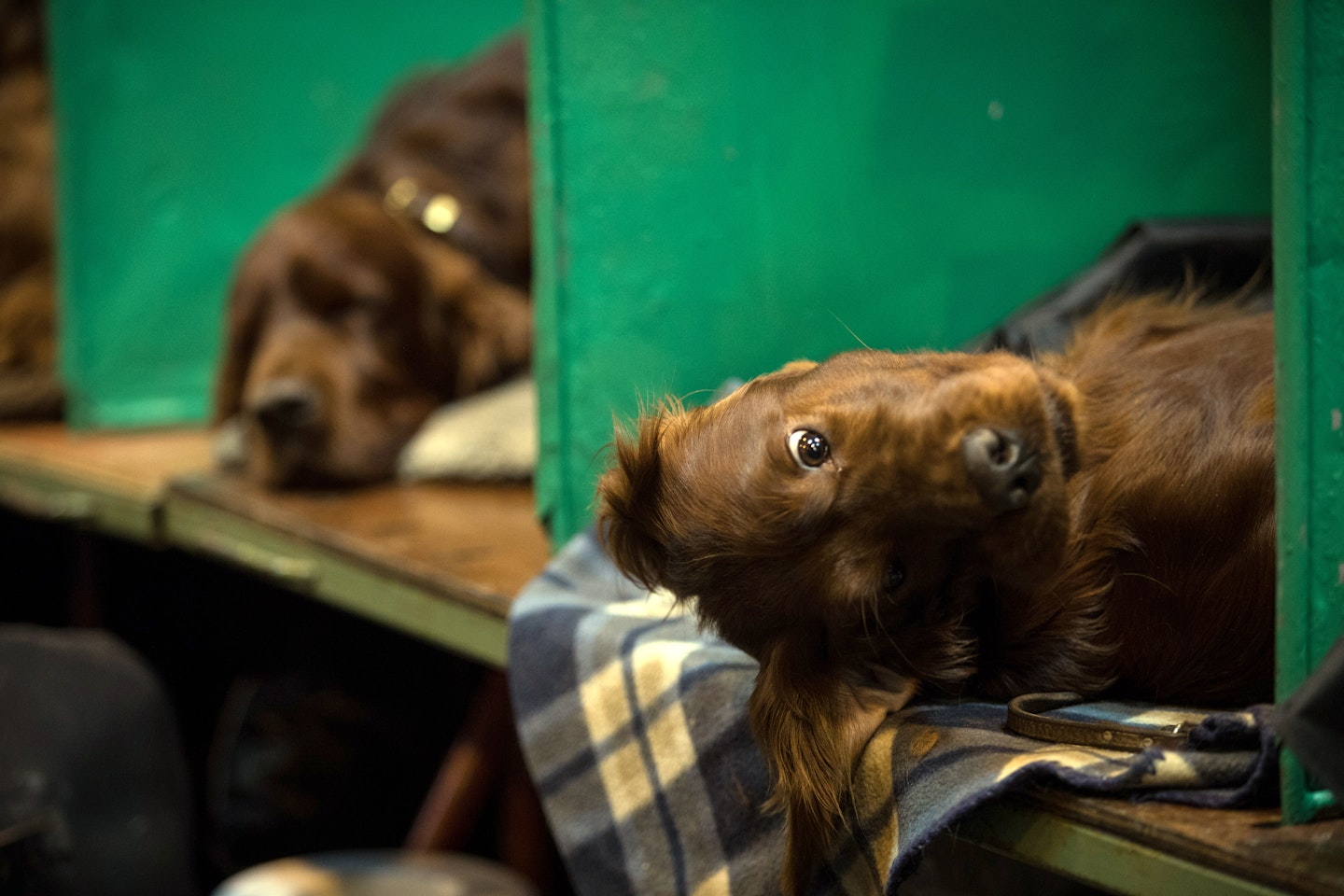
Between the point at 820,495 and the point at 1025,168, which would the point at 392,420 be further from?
the point at 820,495

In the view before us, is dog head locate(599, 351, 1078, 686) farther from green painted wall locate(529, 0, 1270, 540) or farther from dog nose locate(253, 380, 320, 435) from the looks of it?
dog nose locate(253, 380, 320, 435)

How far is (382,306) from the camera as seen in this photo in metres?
2.18

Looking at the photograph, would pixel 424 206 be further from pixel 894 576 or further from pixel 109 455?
pixel 894 576

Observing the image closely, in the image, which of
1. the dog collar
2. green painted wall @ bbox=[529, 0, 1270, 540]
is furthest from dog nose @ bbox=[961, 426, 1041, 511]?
the dog collar

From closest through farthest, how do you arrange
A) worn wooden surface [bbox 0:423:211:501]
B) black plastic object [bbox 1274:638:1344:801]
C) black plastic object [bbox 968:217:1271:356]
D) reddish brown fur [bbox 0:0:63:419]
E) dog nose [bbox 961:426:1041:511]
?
black plastic object [bbox 1274:638:1344:801] → dog nose [bbox 961:426:1041:511] → black plastic object [bbox 968:217:1271:356] → worn wooden surface [bbox 0:423:211:501] → reddish brown fur [bbox 0:0:63:419]

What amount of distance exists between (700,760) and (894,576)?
245mm

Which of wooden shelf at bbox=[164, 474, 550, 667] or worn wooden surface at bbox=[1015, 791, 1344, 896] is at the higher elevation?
worn wooden surface at bbox=[1015, 791, 1344, 896]

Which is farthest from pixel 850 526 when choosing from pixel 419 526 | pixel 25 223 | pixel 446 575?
pixel 25 223

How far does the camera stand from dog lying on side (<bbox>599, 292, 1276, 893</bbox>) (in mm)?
817

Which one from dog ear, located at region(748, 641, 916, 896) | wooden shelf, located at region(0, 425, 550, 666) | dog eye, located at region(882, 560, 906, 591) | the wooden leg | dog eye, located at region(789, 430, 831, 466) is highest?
dog eye, located at region(789, 430, 831, 466)

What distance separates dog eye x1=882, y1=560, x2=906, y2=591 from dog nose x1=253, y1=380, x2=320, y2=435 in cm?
140

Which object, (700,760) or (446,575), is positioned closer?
(700,760)

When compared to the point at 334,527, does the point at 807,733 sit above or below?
above

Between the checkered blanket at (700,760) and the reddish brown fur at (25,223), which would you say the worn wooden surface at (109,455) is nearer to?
the reddish brown fur at (25,223)
